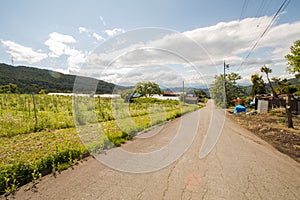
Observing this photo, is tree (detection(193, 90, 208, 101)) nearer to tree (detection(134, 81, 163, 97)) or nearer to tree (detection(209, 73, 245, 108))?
tree (detection(209, 73, 245, 108))

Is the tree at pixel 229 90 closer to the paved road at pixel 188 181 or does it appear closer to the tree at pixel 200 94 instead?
the tree at pixel 200 94

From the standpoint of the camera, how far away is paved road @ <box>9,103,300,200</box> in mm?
2721

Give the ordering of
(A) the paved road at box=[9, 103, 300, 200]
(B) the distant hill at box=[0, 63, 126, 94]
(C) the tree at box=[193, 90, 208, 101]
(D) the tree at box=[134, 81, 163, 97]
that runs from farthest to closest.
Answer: (B) the distant hill at box=[0, 63, 126, 94] < (C) the tree at box=[193, 90, 208, 101] < (D) the tree at box=[134, 81, 163, 97] < (A) the paved road at box=[9, 103, 300, 200]

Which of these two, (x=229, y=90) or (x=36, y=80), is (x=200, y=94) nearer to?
(x=229, y=90)

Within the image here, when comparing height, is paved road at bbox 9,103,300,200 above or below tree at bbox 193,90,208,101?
below

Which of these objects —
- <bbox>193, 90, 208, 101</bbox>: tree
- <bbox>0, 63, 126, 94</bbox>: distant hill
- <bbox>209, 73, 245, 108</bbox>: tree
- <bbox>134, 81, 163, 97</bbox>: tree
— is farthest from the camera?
<bbox>0, 63, 126, 94</bbox>: distant hill

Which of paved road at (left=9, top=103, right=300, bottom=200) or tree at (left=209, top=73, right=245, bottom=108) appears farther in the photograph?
tree at (left=209, top=73, right=245, bottom=108)

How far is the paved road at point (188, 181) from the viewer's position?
8.93 feet

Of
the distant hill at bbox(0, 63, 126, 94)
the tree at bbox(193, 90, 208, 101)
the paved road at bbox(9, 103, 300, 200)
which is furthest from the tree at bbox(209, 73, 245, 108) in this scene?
the distant hill at bbox(0, 63, 126, 94)

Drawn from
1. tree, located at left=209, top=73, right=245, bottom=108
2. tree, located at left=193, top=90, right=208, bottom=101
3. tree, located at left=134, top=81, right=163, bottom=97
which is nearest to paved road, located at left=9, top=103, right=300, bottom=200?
tree, located at left=134, top=81, right=163, bottom=97

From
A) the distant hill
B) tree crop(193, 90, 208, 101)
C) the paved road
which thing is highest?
the distant hill

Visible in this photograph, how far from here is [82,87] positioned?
870 centimetres

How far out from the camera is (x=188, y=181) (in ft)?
10.3

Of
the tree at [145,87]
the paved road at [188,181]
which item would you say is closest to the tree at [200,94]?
the tree at [145,87]
